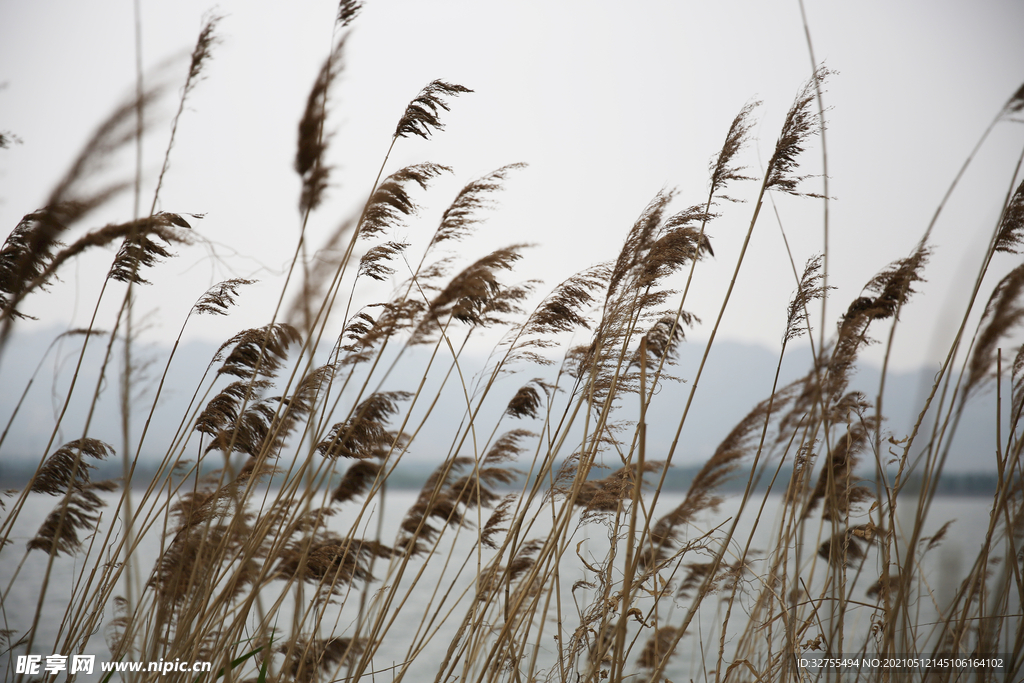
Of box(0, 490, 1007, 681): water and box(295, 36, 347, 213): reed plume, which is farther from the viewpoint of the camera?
box(0, 490, 1007, 681): water

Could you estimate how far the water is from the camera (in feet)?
7.09

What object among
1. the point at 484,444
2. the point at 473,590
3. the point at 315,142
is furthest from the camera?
the point at 473,590

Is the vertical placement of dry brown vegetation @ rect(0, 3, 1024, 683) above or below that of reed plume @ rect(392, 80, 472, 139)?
below

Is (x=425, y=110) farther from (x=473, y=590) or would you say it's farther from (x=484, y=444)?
(x=473, y=590)

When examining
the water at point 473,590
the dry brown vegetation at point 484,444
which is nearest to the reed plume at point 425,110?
the dry brown vegetation at point 484,444

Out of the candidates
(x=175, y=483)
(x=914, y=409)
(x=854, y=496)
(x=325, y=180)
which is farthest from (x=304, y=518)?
(x=854, y=496)

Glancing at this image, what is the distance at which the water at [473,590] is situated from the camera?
7.09 ft

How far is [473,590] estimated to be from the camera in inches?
359

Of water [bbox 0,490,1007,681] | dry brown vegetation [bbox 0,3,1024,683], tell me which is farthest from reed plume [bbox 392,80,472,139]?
water [bbox 0,490,1007,681]

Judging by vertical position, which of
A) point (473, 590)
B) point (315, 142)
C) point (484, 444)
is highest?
point (315, 142)

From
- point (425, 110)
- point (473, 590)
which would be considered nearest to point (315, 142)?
point (425, 110)

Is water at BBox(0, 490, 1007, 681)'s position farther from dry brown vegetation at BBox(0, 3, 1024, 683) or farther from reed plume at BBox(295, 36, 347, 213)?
reed plume at BBox(295, 36, 347, 213)

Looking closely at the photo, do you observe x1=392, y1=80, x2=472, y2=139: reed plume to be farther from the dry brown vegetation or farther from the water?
the water

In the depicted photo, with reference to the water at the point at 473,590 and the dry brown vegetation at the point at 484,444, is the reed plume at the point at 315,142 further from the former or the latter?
the water at the point at 473,590
